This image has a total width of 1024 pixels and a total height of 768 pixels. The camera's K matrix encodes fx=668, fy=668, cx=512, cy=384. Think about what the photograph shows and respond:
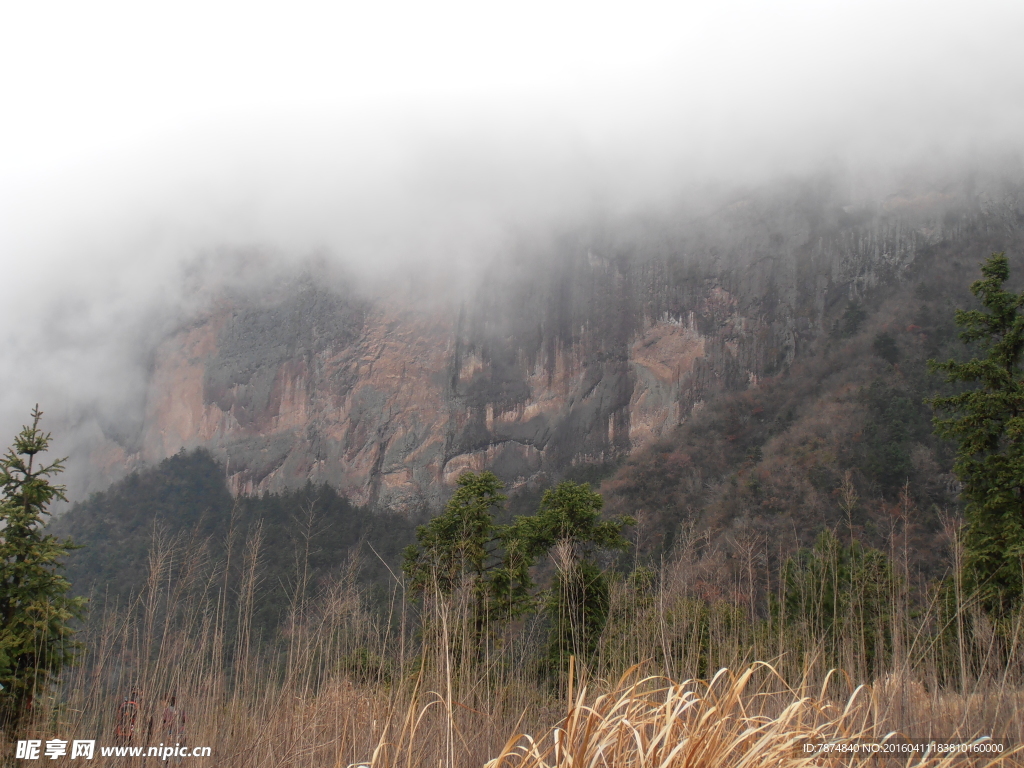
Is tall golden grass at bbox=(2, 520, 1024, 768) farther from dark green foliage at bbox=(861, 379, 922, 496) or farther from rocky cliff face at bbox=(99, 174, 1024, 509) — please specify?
rocky cliff face at bbox=(99, 174, 1024, 509)

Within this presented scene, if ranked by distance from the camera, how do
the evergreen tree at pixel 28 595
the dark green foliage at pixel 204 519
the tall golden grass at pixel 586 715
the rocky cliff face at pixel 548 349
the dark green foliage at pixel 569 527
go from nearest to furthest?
the tall golden grass at pixel 586 715 → the evergreen tree at pixel 28 595 → the dark green foliage at pixel 569 527 → the dark green foliage at pixel 204 519 → the rocky cliff face at pixel 548 349

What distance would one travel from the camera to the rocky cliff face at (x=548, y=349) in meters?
77.8

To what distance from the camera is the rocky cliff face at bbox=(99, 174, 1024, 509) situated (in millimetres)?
77812

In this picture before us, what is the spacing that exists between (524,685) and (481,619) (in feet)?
28.8

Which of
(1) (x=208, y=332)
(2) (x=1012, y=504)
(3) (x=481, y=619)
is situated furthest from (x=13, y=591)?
(1) (x=208, y=332)

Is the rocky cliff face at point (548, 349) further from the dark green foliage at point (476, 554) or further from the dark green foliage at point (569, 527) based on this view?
the dark green foliage at point (476, 554)

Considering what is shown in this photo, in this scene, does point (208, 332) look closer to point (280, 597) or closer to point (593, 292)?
point (593, 292)

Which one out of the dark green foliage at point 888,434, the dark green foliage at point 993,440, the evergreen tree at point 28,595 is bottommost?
the evergreen tree at point 28,595

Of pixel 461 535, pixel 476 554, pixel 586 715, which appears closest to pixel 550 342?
pixel 461 535

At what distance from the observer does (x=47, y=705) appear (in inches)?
440

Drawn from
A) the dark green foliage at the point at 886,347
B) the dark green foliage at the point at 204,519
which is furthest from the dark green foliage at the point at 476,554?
the dark green foliage at the point at 886,347

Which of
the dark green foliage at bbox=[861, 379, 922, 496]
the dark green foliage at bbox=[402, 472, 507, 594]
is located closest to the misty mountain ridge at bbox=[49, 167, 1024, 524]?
the dark green foliage at bbox=[861, 379, 922, 496]

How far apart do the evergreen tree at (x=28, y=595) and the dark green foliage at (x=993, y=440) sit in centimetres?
1799

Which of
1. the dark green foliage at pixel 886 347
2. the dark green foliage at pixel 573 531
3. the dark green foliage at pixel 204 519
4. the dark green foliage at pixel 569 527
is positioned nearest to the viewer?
the dark green foliage at pixel 573 531
